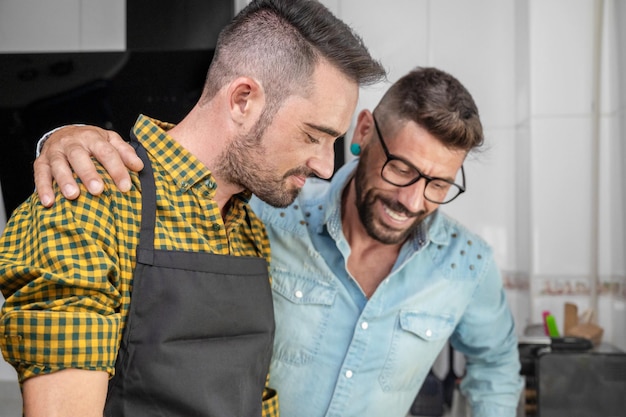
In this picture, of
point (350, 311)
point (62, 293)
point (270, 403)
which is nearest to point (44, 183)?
point (62, 293)

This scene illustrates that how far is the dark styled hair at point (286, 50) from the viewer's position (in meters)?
0.99

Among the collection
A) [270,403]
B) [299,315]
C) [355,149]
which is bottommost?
[270,403]

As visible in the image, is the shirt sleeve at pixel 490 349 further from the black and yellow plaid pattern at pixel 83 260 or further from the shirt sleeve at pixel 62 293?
the shirt sleeve at pixel 62 293

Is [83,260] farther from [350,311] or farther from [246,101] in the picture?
[350,311]

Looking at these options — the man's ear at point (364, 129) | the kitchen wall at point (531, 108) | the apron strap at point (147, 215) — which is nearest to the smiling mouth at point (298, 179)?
the apron strap at point (147, 215)

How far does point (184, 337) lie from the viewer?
35.1 inches

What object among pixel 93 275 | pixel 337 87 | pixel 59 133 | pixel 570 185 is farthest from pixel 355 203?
pixel 570 185

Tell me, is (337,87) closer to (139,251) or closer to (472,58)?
(139,251)

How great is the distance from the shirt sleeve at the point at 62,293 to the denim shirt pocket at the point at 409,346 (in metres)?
0.71

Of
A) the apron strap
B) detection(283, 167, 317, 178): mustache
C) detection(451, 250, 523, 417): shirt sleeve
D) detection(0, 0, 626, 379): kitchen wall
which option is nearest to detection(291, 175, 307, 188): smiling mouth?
detection(283, 167, 317, 178): mustache

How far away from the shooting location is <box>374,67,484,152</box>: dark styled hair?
4.43 feet

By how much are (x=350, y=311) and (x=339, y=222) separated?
7.4 inches

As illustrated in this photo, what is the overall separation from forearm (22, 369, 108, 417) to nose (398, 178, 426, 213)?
76cm

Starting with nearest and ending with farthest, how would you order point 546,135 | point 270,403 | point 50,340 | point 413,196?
point 50,340, point 270,403, point 413,196, point 546,135
